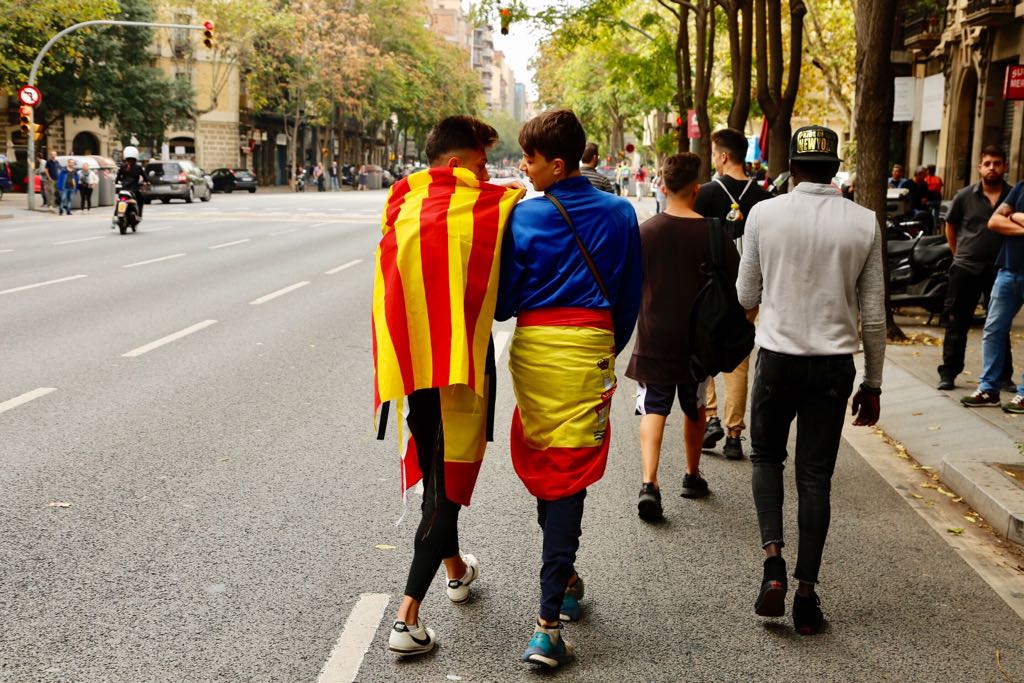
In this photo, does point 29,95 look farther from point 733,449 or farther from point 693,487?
point 693,487

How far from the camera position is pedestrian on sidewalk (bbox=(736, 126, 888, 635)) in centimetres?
450

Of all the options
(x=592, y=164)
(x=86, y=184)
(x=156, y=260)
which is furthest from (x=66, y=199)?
(x=592, y=164)

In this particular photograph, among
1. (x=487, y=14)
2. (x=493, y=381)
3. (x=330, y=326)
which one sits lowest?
(x=330, y=326)

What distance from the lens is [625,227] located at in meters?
4.11

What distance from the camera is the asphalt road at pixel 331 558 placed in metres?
4.06

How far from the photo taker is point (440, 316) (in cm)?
388

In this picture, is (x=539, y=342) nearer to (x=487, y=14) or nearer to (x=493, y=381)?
(x=493, y=381)

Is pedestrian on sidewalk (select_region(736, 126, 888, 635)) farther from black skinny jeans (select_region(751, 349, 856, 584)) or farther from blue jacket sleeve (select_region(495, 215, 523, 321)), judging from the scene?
blue jacket sleeve (select_region(495, 215, 523, 321))

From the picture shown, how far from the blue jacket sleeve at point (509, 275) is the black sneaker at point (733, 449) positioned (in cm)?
354

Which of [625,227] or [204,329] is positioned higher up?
[625,227]

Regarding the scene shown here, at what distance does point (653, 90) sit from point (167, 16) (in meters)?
33.7

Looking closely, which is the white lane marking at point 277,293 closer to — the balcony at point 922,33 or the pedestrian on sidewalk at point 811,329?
the pedestrian on sidewalk at point 811,329

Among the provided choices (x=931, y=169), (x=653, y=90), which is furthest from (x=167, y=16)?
(x=931, y=169)

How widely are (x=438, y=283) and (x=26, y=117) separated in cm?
3554
